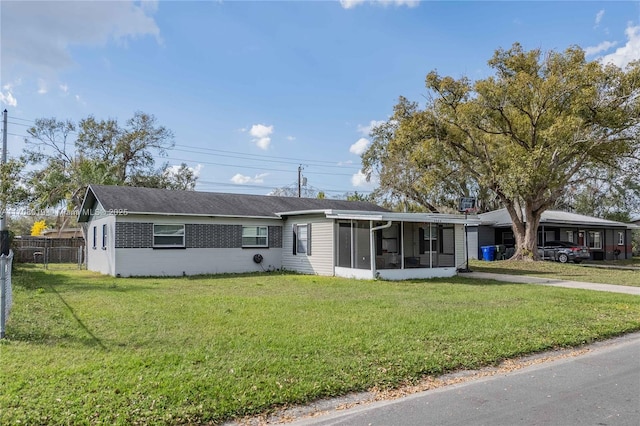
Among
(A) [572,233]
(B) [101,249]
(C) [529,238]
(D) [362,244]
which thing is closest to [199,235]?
(B) [101,249]

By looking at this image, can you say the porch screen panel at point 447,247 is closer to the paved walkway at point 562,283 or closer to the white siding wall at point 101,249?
the paved walkway at point 562,283

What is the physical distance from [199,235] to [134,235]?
2457mm

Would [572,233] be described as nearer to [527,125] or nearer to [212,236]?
[527,125]

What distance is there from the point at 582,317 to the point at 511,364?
151 inches

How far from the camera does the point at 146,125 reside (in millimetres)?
37250

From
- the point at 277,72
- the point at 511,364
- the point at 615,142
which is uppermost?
the point at 277,72

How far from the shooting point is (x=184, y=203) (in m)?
19.0

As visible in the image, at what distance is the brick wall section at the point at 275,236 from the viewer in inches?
791

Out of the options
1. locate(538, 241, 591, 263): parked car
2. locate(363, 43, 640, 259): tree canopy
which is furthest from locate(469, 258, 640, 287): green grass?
locate(538, 241, 591, 263): parked car

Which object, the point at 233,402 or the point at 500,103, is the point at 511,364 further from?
the point at 500,103

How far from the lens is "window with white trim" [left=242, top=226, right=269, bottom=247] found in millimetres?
19625

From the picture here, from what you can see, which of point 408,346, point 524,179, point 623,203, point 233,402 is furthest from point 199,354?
point 623,203

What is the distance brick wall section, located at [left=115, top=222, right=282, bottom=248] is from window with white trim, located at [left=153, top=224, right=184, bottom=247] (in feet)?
0.63

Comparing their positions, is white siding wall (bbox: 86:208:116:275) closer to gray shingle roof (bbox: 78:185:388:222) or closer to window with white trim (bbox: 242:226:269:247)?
gray shingle roof (bbox: 78:185:388:222)
